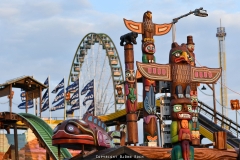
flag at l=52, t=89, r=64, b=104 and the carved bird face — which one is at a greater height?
the carved bird face

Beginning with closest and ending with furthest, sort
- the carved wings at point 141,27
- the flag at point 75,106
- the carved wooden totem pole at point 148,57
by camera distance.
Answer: the carved wings at point 141,27, the carved wooden totem pole at point 148,57, the flag at point 75,106

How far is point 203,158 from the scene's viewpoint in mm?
28078

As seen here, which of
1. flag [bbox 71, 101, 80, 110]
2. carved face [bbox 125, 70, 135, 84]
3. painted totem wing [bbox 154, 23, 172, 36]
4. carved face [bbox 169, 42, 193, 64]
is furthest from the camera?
flag [bbox 71, 101, 80, 110]

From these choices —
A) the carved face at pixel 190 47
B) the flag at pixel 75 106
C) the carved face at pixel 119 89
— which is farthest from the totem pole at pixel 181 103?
the carved face at pixel 119 89

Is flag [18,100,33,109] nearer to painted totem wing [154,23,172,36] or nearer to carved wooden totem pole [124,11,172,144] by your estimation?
carved wooden totem pole [124,11,172,144]

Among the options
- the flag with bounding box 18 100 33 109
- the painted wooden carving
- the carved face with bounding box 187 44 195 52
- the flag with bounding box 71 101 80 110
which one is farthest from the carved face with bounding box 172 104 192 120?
the flag with bounding box 18 100 33 109

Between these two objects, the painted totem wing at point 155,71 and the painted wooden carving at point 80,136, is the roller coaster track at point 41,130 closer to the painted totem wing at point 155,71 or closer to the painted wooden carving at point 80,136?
the painted wooden carving at point 80,136

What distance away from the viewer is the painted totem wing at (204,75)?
89.2ft

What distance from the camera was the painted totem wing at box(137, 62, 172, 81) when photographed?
2592cm

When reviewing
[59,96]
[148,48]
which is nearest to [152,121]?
[148,48]

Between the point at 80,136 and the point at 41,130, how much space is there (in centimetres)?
1269

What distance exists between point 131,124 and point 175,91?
24.6ft

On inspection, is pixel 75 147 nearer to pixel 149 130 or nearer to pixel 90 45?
pixel 149 130

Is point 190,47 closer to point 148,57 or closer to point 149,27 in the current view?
point 149,27
